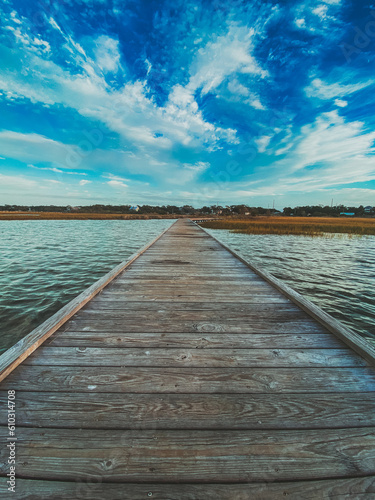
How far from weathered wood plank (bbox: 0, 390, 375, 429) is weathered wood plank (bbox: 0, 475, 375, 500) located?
0.29m

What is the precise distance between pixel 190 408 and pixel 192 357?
0.55m

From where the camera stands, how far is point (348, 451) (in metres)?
1.28

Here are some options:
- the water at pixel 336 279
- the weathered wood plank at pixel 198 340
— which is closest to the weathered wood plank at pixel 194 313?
the weathered wood plank at pixel 198 340

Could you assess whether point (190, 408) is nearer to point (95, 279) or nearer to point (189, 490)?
point (189, 490)

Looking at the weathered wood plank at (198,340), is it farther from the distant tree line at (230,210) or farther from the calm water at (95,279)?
the distant tree line at (230,210)

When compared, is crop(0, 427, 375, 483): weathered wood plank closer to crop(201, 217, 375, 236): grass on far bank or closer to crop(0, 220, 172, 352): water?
crop(0, 220, 172, 352): water

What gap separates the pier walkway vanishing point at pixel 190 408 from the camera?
3.75 ft

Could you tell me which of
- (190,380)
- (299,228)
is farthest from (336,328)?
(299,228)

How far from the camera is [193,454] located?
4.11 ft

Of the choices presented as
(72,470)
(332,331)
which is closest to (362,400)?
(332,331)

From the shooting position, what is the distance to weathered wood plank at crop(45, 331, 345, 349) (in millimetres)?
2285

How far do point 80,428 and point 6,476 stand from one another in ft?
1.21

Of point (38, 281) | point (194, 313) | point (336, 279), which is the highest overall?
point (194, 313)

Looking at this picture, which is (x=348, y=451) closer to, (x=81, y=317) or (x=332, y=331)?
(x=332, y=331)
